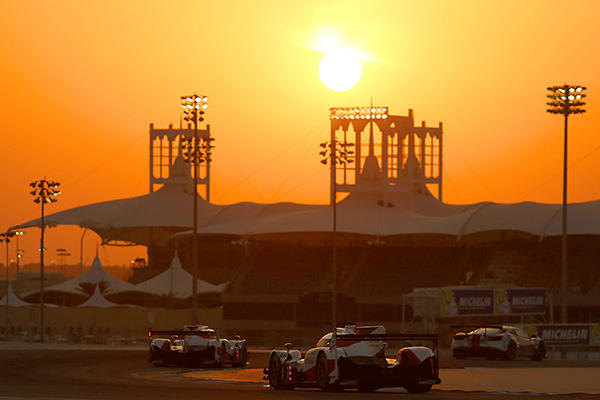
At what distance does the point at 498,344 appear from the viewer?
152ft

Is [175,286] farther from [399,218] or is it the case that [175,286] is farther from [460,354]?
[460,354]

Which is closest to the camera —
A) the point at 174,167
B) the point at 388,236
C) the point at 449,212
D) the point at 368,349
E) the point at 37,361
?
the point at 368,349

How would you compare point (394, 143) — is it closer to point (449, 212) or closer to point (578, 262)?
point (449, 212)

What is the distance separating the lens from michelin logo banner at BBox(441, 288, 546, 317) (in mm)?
63438

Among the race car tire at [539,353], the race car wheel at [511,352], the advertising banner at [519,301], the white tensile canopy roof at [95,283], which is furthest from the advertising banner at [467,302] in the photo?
the white tensile canopy roof at [95,283]

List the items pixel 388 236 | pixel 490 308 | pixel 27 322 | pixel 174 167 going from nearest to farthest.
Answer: pixel 490 308, pixel 27 322, pixel 388 236, pixel 174 167

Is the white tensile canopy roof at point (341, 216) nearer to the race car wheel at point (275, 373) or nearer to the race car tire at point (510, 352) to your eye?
the race car tire at point (510, 352)

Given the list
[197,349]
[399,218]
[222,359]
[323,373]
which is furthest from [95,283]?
[323,373]

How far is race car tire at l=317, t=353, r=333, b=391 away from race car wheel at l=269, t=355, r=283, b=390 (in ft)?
5.39

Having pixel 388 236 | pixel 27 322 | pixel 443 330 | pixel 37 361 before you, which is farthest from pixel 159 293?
pixel 37 361

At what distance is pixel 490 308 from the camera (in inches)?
2549

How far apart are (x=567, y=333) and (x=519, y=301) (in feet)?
28.8

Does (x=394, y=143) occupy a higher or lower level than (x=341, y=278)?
higher

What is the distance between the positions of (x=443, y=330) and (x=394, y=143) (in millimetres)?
49986
